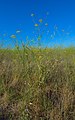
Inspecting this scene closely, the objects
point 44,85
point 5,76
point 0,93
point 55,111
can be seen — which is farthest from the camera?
point 5,76

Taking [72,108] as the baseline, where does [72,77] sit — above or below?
above

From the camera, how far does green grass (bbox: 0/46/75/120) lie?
3545mm

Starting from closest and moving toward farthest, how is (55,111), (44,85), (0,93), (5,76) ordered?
1. (55,111)
2. (44,85)
3. (0,93)
4. (5,76)

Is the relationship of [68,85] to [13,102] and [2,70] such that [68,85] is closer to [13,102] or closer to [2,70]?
[13,102]

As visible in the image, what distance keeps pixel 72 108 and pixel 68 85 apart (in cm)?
43

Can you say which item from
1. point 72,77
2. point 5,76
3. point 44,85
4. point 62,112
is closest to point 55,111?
point 62,112

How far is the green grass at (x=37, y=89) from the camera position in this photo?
3.54 metres

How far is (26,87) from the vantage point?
400 centimetres

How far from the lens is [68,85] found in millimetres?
3934

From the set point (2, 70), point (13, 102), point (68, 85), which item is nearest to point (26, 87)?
point (13, 102)

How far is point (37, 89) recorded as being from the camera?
12.4 feet

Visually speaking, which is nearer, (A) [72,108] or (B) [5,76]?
(A) [72,108]

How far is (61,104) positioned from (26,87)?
2.09 feet

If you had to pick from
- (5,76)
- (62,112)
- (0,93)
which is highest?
(5,76)
